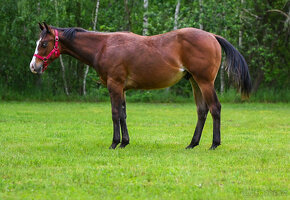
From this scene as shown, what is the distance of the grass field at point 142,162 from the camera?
570 cm

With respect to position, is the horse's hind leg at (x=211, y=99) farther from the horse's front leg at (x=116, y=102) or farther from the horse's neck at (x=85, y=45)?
the horse's neck at (x=85, y=45)

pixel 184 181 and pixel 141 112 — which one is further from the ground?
pixel 184 181

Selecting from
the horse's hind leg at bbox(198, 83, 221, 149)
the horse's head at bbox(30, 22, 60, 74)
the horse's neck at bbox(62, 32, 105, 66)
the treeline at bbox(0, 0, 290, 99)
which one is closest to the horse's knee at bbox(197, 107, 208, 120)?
the horse's hind leg at bbox(198, 83, 221, 149)

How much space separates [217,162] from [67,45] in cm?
378

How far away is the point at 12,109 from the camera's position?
17.8 m

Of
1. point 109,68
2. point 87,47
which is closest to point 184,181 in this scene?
point 109,68

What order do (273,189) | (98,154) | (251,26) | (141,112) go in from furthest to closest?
(251,26)
(141,112)
(98,154)
(273,189)

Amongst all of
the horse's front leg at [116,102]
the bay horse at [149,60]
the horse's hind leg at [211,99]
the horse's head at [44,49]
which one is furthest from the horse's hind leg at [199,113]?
the horse's head at [44,49]

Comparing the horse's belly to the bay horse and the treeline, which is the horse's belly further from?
the treeline

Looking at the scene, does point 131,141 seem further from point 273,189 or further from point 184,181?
point 273,189

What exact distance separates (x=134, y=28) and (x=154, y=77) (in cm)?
1653

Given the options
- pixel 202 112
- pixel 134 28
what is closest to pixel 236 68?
pixel 202 112

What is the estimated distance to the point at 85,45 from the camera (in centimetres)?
933

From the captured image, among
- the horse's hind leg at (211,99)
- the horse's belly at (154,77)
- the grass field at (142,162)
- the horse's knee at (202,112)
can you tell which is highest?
the horse's belly at (154,77)
